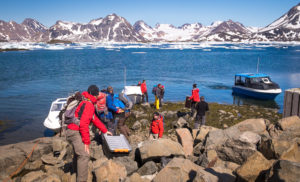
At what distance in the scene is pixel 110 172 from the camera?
19.5ft

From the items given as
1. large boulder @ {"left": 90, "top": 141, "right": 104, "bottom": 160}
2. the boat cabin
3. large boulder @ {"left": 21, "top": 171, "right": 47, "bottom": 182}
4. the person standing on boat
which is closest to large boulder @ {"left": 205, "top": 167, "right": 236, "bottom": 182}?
large boulder @ {"left": 90, "top": 141, "right": 104, "bottom": 160}

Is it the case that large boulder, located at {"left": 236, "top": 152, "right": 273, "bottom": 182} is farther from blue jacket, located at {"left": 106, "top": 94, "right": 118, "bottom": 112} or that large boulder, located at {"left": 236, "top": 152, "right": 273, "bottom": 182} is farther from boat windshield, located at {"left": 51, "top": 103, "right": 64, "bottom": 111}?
boat windshield, located at {"left": 51, "top": 103, "right": 64, "bottom": 111}

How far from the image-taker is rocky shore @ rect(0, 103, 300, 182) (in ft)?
16.8

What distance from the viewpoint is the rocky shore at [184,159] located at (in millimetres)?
5109

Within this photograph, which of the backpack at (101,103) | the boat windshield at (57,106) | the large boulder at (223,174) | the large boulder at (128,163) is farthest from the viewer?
the boat windshield at (57,106)

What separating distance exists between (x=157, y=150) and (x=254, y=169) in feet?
9.60

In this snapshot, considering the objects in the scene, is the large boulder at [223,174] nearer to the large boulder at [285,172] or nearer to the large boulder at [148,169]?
the large boulder at [285,172]

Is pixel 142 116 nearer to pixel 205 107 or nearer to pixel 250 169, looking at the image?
pixel 205 107

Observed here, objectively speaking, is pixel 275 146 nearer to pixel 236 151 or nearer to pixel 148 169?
pixel 236 151

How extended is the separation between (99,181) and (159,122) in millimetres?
4084

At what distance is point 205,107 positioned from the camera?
12.4 m

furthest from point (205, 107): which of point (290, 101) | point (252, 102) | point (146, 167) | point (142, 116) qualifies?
point (252, 102)

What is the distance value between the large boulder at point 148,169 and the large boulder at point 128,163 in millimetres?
193

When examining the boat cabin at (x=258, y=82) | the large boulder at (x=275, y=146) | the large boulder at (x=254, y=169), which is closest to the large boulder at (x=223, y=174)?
the large boulder at (x=254, y=169)
